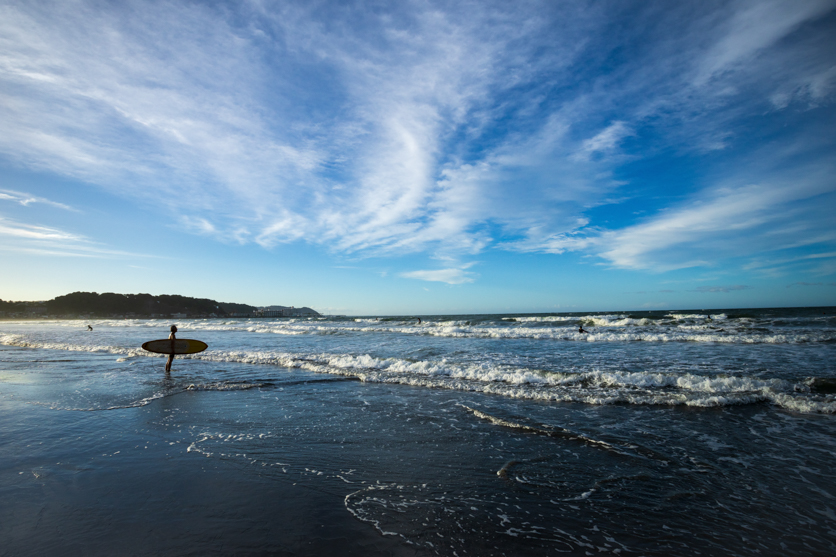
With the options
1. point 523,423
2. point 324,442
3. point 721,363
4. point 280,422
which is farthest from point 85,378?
point 721,363

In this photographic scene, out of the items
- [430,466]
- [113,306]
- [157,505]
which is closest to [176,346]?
[157,505]

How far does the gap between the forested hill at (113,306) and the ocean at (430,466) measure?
5046 inches

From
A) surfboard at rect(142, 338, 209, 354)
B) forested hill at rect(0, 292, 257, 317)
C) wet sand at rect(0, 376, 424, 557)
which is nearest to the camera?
wet sand at rect(0, 376, 424, 557)

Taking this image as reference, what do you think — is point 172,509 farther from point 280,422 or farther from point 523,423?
point 523,423

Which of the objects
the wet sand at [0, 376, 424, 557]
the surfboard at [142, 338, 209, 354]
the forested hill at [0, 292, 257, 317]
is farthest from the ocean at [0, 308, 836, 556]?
the forested hill at [0, 292, 257, 317]

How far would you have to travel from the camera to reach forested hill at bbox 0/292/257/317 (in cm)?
10862

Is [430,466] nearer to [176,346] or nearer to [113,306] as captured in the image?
[176,346]

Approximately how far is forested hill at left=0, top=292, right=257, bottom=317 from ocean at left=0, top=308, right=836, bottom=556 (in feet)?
421

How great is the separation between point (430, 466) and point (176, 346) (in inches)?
574

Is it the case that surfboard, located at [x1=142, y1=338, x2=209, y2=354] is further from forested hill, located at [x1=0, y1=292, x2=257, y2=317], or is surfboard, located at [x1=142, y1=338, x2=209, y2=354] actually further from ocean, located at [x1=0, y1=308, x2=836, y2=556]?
forested hill, located at [x1=0, y1=292, x2=257, y2=317]

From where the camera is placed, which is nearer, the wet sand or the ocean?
the wet sand

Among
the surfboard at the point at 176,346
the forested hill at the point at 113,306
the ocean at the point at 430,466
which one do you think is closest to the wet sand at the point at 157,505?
the ocean at the point at 430,466

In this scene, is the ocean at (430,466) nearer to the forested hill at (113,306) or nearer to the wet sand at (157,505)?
the wet sand at (157,505)

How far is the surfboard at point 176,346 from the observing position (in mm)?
14973
